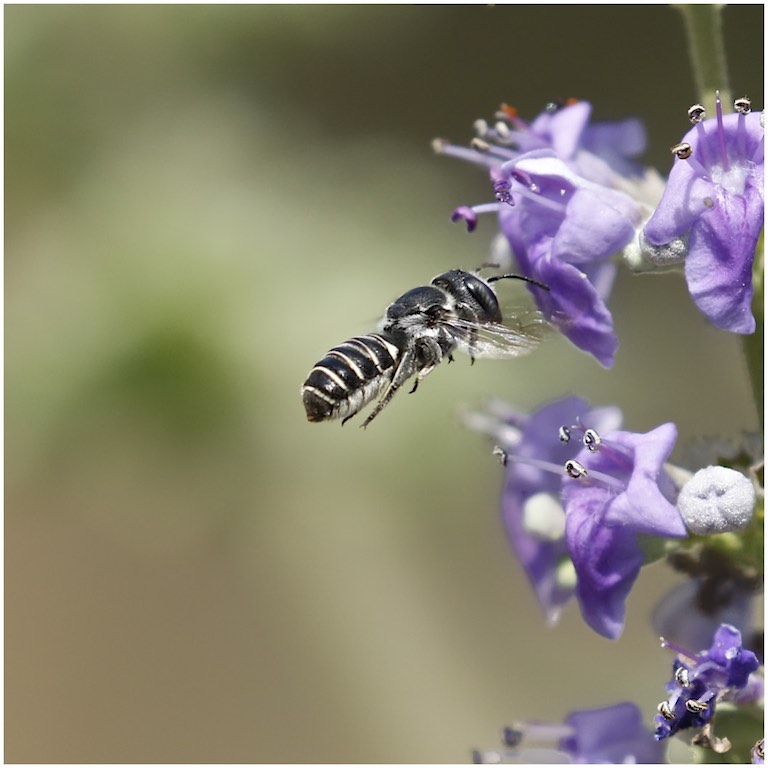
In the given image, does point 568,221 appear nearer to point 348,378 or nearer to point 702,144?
point 702,144

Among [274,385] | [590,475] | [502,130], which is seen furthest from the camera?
[274,385]

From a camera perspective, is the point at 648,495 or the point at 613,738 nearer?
the point at 648,495

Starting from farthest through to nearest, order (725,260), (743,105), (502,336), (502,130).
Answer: (502,130) < (502,336) < (743,105) < (725,260)

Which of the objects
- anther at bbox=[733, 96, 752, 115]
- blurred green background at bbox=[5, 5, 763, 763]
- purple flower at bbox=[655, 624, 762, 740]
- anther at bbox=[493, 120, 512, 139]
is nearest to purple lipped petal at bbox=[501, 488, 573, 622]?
purple flower at bbox=[655, 624, 762, 740]

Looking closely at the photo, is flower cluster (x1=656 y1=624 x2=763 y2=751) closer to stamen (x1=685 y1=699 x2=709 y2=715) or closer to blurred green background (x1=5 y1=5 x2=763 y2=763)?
stamen (x1=685 y1=699 x2=709 y2=715)

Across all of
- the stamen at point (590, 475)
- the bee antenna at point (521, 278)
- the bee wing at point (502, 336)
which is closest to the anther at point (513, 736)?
the stamen at point (590, 475)

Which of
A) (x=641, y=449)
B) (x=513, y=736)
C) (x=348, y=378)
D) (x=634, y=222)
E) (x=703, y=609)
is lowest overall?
(x=513, y=736)

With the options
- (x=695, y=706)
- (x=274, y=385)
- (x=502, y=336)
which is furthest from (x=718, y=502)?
(x=274, y=385)
